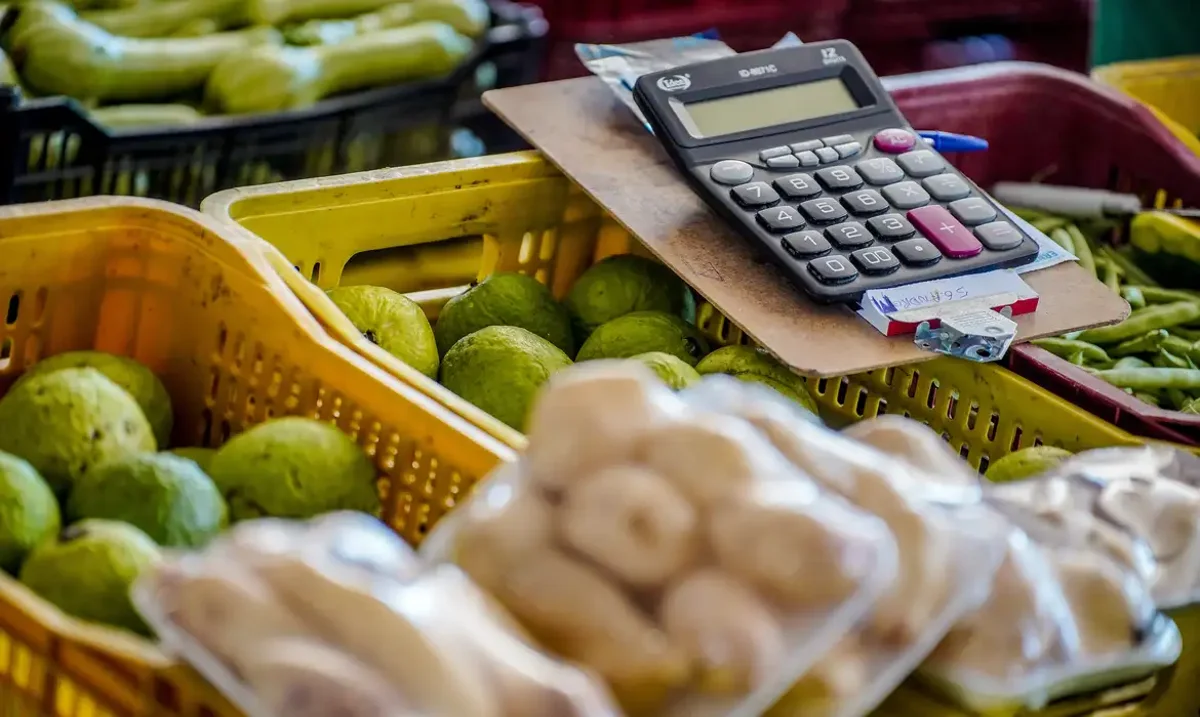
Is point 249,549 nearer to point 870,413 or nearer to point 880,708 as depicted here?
point 880,708

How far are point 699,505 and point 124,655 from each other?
0.99ft

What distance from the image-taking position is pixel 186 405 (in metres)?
1.29

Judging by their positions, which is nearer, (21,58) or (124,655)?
(124,655)

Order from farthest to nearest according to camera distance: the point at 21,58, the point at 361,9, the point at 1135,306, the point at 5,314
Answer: the point at 361,9 < the point at 21,58 < the point at 1135,306 < the point at 5,314

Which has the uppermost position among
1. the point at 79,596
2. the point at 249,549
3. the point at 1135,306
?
the point at 249,549

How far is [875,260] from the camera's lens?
4.36 ft

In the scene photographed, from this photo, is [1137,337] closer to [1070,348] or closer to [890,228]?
[1070,348]

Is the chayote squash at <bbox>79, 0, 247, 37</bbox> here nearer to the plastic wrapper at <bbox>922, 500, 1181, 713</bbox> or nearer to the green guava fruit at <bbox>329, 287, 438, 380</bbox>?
the green guava fruit at <bbox>329, 287, 438, 380</bbox>

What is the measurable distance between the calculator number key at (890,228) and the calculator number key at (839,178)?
1.8 inches

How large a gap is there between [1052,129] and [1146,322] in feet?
1.29

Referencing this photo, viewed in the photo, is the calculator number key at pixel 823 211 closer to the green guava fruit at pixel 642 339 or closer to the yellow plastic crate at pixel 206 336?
the green guava fruit at pixel 642 339

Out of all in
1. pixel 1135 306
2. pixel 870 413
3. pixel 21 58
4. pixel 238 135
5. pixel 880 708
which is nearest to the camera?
pixel 880 708

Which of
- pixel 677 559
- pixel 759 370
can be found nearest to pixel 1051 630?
pixel 677 559

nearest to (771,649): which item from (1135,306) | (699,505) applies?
(699,505)
